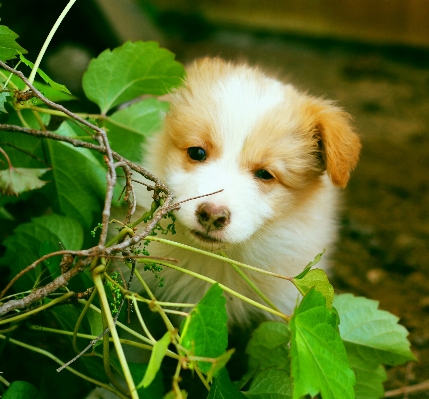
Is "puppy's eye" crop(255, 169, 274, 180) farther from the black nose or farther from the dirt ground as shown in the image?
the dirt ground

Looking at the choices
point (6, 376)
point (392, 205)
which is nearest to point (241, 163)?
point (6, 376)

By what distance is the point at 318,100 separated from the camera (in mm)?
2203

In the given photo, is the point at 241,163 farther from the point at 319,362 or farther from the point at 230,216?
the point at 319,362

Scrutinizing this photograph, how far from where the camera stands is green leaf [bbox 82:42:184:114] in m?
2.02

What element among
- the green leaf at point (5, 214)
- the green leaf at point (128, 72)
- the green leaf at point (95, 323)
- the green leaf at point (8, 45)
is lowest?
the green leaf at point (95, 323)

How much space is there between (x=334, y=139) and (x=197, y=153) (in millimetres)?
469

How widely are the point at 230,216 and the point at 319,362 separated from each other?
560 mm

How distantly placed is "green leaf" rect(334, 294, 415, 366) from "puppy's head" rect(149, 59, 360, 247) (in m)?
0.42

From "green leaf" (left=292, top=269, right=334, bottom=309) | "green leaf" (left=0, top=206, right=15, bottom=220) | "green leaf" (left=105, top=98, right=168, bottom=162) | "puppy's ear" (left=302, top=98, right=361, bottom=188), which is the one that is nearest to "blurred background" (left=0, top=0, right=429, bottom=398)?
"green leaf" (left=105, top=98, right=168, bottom=162)

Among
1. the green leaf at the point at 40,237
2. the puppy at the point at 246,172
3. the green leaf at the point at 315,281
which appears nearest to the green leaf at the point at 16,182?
the green leaf at the point at 40,237

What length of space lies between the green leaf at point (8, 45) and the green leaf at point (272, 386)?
113 cm

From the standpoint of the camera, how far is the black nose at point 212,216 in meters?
1.68

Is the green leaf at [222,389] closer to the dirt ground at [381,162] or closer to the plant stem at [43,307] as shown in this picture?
the plant stem at [43,307]

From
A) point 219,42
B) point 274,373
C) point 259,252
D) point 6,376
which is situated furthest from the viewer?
point 219,42
